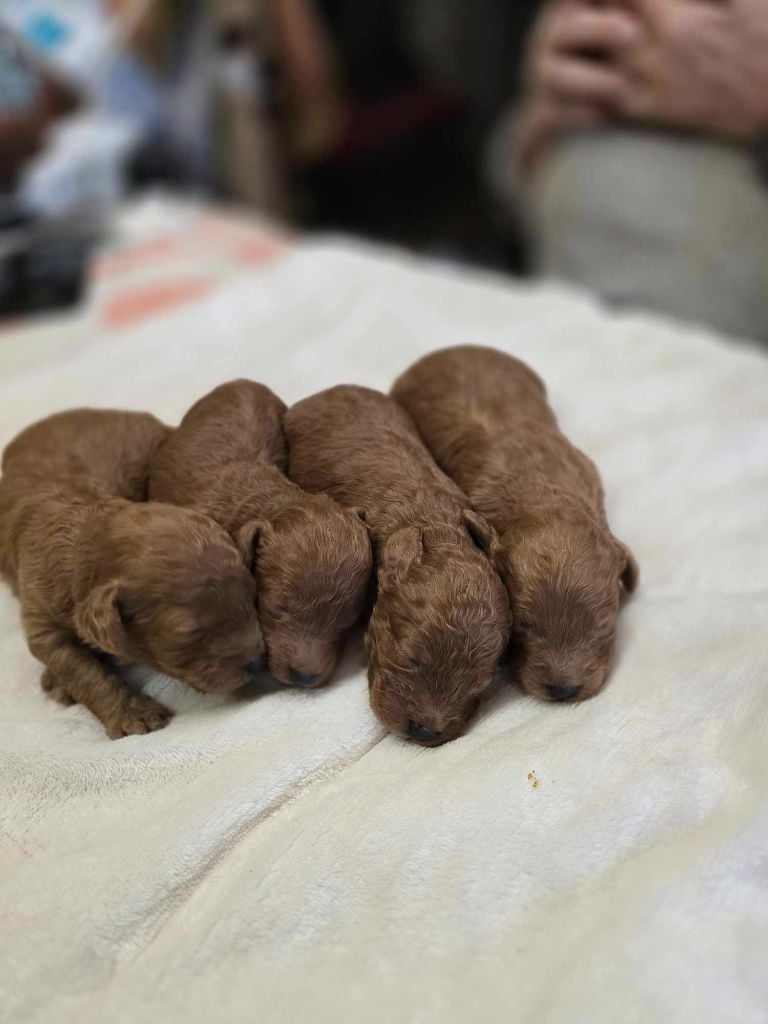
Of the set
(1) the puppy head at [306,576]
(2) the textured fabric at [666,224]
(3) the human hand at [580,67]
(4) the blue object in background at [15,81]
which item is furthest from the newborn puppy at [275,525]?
(4) the blue object in background at [15,81]

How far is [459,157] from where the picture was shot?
3.91 meters

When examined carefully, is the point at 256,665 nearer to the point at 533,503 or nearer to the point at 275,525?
the point at 275,525

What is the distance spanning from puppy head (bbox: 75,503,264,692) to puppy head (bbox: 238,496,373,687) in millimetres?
26

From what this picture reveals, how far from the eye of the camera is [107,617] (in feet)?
2.96

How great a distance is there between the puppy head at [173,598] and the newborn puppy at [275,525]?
0.12 feet

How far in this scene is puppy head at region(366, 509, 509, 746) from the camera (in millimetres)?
915

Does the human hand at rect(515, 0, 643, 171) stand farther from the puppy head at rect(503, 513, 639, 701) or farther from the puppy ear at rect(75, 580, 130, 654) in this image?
the puppy ear at rect(75, 580, 130, 654)

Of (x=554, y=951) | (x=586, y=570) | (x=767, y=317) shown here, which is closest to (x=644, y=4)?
(x=767, y=317)

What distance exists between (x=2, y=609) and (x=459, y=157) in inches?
130

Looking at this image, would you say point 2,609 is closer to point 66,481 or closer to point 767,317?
point 66,481

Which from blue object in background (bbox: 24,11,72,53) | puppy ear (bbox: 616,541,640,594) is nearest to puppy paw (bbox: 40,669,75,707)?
puppy ear (bbox: 616,541,640,594)

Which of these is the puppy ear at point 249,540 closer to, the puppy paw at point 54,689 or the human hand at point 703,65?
the puppy paw at point 54,689

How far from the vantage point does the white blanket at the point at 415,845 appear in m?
0.80

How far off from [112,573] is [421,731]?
0.37 meters
